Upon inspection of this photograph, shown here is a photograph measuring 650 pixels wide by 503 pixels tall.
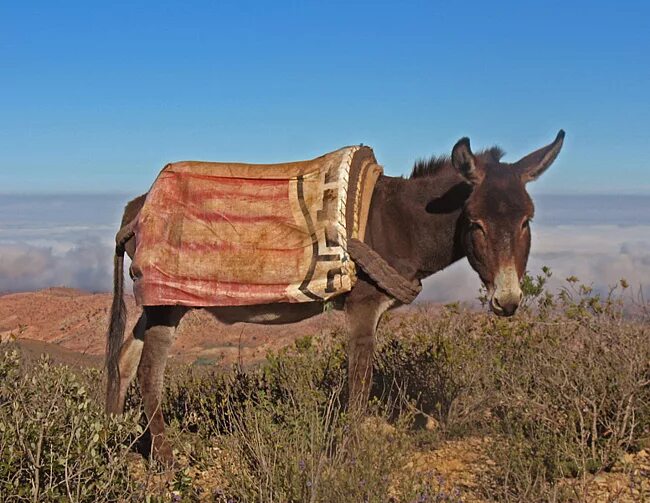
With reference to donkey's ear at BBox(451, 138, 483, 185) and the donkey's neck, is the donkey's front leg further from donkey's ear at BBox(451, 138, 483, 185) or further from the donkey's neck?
donkey's ear at BBox(451, 138, 483, 185)

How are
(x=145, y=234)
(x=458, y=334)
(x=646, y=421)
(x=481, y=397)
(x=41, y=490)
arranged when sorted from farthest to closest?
(x=458, y=334)
(x=481, y=397)
(x=145, y=234)
(x=646, y=421)
(x=41, y=490)

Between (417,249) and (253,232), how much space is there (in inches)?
49.4

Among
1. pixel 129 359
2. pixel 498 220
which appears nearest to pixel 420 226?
pixel 498 220

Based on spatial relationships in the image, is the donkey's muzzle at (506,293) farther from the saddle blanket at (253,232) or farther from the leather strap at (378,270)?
the saddle blanket at (253,232)

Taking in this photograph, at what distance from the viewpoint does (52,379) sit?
4.89m

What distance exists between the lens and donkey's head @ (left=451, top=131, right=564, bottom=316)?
4789 mm

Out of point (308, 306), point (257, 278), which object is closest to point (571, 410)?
point (308, 306)

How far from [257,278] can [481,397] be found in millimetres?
2273

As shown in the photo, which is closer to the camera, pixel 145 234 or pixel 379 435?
pixel 379 435

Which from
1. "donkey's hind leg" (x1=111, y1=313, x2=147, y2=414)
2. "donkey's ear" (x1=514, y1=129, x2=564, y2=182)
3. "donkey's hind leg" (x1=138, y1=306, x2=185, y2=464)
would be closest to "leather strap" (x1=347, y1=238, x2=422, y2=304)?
"donkey's ear" (x1=514, y1=129, x2=564, y2=182)

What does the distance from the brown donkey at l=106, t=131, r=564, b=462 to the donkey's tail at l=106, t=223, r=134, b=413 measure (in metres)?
0.01

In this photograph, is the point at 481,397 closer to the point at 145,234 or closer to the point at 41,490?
the point at 145,234

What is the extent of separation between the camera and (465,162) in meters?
5.09

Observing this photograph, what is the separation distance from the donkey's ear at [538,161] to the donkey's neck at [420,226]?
1.46 feet
